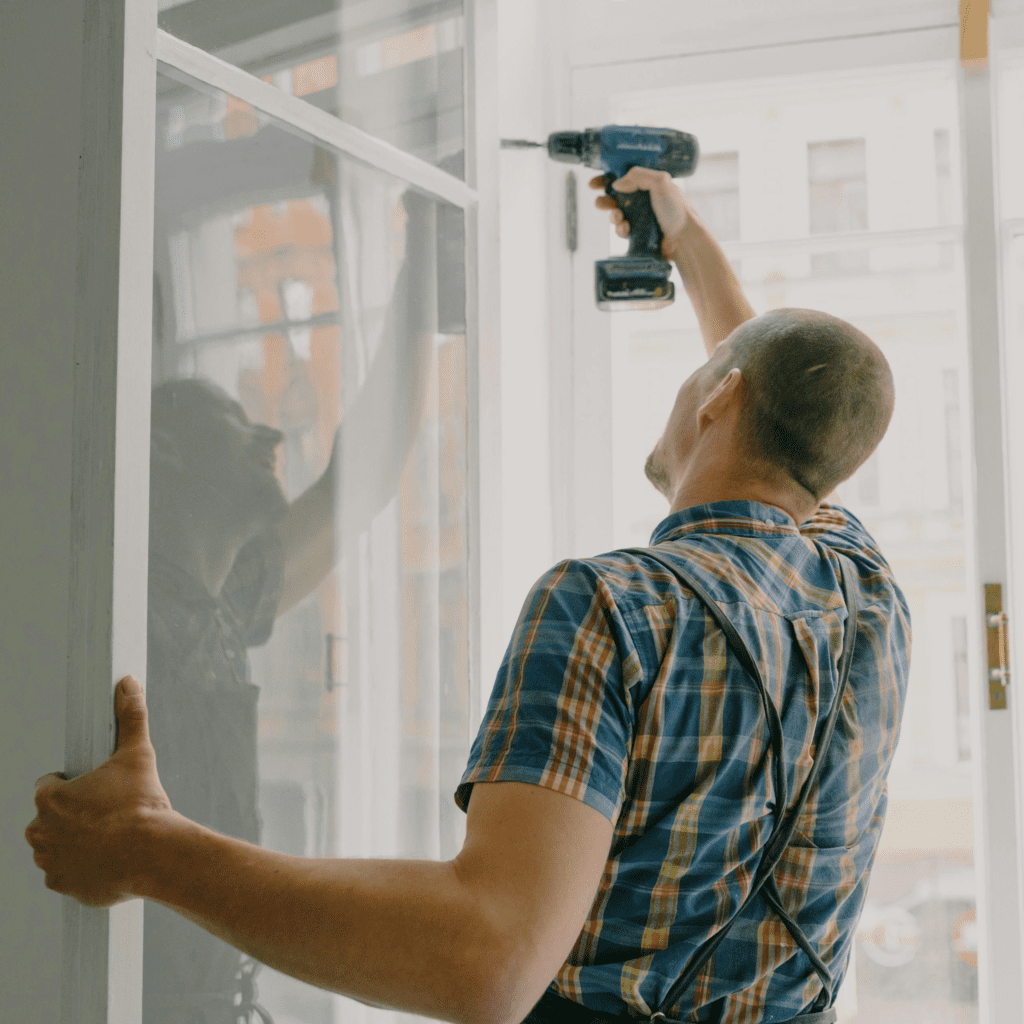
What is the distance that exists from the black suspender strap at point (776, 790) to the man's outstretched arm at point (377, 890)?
202 mm

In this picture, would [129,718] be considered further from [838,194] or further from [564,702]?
[838,194]

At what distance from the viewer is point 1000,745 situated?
1803 mm

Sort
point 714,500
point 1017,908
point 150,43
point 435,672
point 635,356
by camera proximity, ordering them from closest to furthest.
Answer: point 150,43 < point 714,500 < point 435,672 < point 1017,908 < point 635,356

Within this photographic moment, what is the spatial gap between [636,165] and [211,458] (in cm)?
93

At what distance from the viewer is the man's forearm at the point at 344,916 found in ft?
2.37

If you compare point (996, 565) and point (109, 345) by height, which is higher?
point (109, 345)

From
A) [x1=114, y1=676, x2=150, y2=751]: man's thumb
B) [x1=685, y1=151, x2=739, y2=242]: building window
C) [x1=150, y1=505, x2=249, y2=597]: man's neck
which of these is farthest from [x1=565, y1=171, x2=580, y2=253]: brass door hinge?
[x1=114, y1=676, x2=150, y2=751]: man's thumb

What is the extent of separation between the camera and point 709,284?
165cm

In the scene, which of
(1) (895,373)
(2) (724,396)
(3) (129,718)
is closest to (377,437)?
(2) (724,396)

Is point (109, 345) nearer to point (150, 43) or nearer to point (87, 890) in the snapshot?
point (150, 43)

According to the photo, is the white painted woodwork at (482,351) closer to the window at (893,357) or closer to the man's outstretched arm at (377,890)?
the window at (893,357)

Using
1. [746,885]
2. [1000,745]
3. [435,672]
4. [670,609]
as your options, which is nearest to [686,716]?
[670,609]

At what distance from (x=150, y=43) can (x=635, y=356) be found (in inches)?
54.4

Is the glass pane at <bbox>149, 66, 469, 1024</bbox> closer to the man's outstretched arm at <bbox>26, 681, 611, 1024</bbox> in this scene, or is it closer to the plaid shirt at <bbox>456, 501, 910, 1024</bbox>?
the man's outstretched arm at <bbox>26, 681, 611, 1024</bbox>
